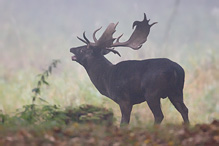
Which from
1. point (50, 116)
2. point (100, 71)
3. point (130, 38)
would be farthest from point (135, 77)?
point (50, 116)

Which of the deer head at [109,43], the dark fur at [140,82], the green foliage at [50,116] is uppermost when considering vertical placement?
the deer head at [109,43]

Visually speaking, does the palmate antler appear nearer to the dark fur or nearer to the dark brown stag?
the dark brown stag

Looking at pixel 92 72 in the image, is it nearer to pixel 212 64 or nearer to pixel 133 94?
pixel 133 94

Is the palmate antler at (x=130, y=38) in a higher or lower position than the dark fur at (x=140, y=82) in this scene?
higher

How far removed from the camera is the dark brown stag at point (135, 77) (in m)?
5.69

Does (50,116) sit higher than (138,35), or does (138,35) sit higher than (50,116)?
(138,35)

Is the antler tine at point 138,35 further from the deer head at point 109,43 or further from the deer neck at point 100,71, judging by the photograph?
the deer neck at point 100,71

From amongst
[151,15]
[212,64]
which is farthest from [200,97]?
[151,15]

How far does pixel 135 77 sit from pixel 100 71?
0.73 meters

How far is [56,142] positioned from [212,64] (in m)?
9.41

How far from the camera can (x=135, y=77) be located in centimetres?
591

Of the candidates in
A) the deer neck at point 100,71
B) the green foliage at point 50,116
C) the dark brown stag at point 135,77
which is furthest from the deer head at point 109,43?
the green foliage at point 50,116

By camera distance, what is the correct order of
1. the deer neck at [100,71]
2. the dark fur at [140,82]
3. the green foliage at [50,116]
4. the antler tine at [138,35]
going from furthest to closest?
the antler tine at [138,35], the deer neck at [100,71], the dark fur at [140,82], the green foliage at [50,116]

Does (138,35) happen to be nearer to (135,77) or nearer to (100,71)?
(100,71)
